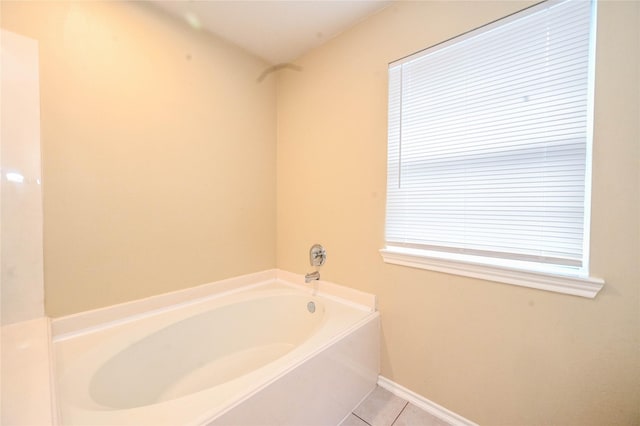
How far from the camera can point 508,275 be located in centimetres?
111

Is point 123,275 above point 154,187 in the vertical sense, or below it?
below

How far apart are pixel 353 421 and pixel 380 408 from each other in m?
0.19

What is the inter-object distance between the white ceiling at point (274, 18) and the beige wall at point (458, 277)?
99mm

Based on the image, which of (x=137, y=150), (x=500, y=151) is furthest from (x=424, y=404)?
(x=137, y=150)

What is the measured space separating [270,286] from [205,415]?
4.45 feet

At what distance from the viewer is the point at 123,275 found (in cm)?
143

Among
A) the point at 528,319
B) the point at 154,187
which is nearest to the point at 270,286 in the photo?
the point at 154,187

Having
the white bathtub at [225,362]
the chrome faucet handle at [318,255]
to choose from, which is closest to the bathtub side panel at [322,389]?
the white bathtub at [225,362]

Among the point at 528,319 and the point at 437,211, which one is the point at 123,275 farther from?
the point at 528,319

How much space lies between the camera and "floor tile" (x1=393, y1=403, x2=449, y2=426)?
4.23 feet

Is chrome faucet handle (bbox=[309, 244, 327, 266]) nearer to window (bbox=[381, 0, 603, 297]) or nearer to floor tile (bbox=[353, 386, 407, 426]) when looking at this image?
window (bbox=[381, 0, 603, 297])

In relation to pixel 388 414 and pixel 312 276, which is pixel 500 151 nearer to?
pixel 312 276

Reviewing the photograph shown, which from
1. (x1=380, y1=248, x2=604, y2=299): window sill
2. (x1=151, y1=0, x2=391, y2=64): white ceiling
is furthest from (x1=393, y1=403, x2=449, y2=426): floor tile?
(x1=151, y1=0, x2=391, y2=64): white ceiling

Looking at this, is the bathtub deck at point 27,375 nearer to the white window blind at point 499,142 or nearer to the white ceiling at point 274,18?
the white window blind at point 499,142
